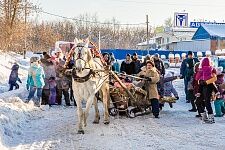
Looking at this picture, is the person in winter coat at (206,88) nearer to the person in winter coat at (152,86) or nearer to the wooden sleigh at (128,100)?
the person in winter coat at (152,86)

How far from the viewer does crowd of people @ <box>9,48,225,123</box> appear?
11.9m

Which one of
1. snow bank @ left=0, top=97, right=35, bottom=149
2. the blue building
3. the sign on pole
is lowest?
snow bank @ left=0, top=97, right=35, bottom=149

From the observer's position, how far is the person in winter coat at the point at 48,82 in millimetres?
15578

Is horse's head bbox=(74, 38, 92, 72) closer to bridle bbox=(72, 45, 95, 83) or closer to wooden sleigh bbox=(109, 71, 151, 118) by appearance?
bridle bbox=(72, 45, 95, 83)

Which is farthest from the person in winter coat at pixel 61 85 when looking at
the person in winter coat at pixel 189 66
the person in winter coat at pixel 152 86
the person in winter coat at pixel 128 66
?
the person in winter coat at pixel 189 66

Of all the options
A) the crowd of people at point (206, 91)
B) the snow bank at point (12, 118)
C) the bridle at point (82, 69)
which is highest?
the bridle at point (82, 69)

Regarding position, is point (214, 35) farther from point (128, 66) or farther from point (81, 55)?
point (81, 55)

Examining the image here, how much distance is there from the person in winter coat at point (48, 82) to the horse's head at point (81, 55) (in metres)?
5.52

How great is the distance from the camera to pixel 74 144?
8797mm

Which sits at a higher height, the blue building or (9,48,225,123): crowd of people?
the blue building

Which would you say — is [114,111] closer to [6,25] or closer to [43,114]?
[43,114]

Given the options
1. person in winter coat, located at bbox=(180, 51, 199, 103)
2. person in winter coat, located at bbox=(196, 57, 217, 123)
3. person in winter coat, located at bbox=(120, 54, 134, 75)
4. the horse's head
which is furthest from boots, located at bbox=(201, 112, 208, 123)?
person in winter coat, located at bbox=(120, 54, 134, 75)

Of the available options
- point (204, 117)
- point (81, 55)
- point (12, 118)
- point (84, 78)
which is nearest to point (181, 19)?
point (204, 117)

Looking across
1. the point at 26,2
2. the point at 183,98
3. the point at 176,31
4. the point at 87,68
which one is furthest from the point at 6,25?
the point at 176,31
